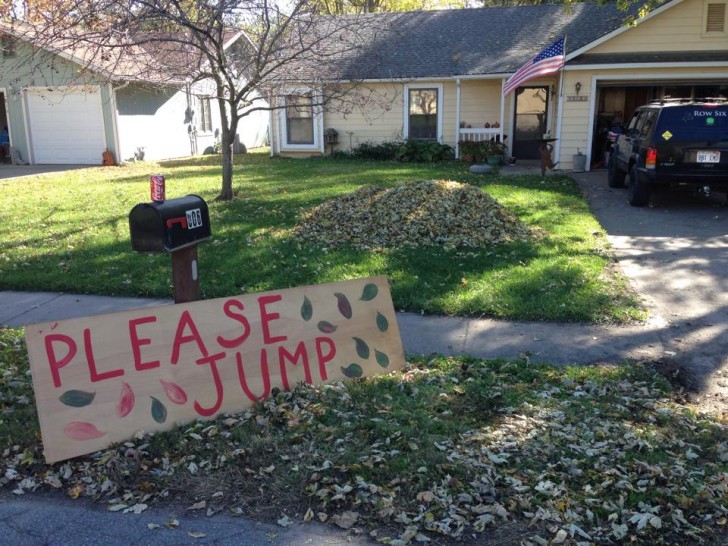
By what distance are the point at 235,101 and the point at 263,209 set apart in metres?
2.12

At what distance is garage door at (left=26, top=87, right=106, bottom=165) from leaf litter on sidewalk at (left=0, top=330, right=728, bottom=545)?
Answer: 19.2 meters

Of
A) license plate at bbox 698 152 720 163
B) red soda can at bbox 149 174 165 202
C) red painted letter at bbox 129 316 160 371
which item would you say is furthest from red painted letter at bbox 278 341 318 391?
license plate at bbox 698 152 720 163

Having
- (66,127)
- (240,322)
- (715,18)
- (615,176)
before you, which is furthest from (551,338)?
(66,127)

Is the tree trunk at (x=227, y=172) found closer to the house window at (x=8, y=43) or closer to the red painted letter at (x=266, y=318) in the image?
the house window at (x=8, y=43)

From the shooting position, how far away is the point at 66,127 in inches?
872

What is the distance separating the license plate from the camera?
421 inches

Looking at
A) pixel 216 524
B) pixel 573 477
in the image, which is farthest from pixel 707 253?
pixel 216 524

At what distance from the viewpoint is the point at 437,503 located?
3293mm

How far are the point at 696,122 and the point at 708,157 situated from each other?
0.62 meters

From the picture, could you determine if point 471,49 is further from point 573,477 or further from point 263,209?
point 573,477

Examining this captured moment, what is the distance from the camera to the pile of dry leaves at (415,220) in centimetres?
873

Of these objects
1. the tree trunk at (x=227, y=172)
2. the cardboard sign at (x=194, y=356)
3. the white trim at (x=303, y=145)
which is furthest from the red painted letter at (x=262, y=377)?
the white trim at (x=303, y=145)

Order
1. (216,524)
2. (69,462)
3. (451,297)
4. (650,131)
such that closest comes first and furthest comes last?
(216,524)
(69,462)
(451,297)
(650,131)

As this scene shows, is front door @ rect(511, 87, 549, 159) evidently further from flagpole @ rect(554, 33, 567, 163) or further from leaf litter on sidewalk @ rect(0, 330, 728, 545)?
leaf litter on sidewalk @ rect(0, 330, 728, 545)
